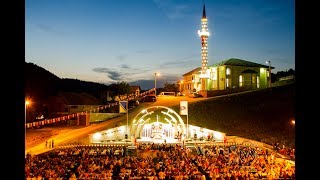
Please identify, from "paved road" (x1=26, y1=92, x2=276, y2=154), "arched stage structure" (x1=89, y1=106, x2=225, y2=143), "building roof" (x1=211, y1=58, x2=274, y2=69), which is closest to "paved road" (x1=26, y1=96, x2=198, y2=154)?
"paved road" (x1=26, y1=92, x2=276, y2=154)

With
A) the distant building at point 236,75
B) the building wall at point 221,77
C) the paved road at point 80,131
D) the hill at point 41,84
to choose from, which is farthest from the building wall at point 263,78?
the hill at point 41,84

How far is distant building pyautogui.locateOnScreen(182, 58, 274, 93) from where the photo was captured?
215 ft

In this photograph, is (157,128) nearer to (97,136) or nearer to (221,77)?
(97,136)

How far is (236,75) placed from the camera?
65.8 meters

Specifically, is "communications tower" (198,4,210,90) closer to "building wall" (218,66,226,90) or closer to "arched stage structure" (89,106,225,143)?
"building wall" (218,66,226,90)

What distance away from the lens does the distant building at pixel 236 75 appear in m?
65.5

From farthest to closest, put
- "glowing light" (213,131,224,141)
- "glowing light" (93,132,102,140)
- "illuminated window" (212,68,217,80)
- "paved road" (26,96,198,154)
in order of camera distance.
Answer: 1. "illuminated window" (212,68,217,80)
2. "glowing light" (93,132,102,140)
3. "glowing light" (213,131,224,141)
4. "paved road" (26,96,198,154)

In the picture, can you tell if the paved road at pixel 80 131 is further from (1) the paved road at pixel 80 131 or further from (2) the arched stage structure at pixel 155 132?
(2) the arched stage structure at pixel 155 132

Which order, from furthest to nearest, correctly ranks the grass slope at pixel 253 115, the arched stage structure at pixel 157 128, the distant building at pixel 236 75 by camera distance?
the distant building at pixel 236 75 < the grass slope at pixel 253 115 < the arched stage structure at pixel 157 128

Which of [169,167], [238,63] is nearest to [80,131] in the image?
[169,167]
